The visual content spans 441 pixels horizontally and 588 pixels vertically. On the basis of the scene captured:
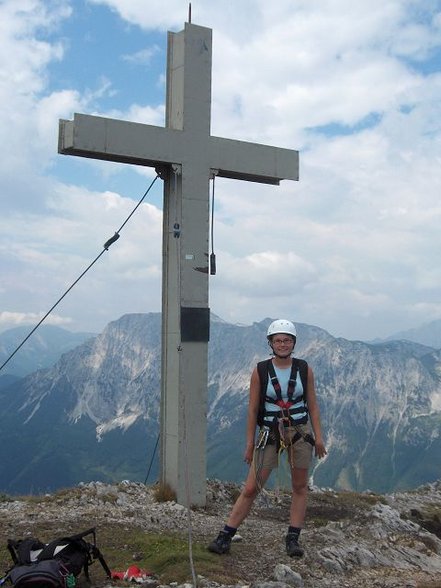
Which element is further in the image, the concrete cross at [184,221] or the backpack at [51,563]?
the concrete cross at [184,221]

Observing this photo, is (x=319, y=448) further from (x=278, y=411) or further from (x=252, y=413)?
(x=252, y=413)

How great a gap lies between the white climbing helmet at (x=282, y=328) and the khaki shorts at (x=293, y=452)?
1090 millimetres

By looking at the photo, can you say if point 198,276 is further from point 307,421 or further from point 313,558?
point 313,558

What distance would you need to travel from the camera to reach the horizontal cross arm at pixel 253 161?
459 inches

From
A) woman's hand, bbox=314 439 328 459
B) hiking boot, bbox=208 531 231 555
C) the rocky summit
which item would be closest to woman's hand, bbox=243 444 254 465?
woman's hand, bbox=314 439 328 459

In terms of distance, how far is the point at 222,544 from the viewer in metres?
7.62

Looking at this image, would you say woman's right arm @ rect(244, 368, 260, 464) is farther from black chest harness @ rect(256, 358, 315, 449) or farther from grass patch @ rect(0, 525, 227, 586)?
grass patch @ rect(0, 525, 227, 586)

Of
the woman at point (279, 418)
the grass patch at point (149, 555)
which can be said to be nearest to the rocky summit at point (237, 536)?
the grass patch at point (149, 555)

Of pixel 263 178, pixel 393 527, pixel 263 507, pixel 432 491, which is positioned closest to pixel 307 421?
pixel 393 527

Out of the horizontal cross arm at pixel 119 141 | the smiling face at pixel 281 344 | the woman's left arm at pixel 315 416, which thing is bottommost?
the woman's left arm at pixel 315 416

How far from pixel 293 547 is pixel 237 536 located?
106 centimetres

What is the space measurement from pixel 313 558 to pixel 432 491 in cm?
Answer: 941

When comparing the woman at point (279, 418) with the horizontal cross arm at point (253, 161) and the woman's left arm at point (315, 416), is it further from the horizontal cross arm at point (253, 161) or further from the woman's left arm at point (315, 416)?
the horizontal cross arm at point (253, 161)

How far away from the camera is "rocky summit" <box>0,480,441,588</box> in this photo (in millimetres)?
6965
